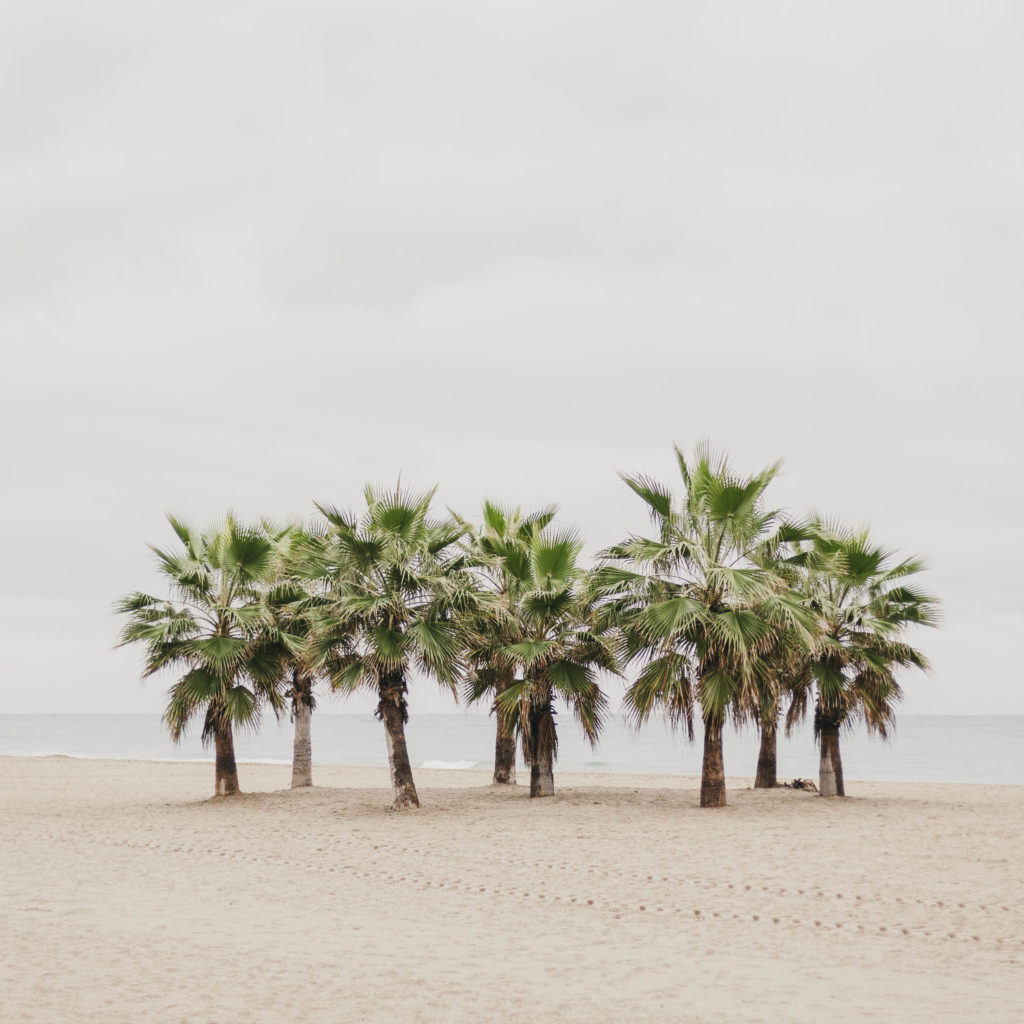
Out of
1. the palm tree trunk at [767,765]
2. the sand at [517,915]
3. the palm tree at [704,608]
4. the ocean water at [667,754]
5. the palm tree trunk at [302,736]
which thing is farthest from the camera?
the ocean water at [667,754]

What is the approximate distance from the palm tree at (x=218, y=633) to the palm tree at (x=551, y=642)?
4680 millimetres

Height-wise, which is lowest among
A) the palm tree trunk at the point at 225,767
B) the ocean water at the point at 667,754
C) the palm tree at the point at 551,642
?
the ocean water at the point at 667,754

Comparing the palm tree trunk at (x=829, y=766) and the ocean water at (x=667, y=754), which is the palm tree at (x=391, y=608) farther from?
the ocean water at (x=667, y=754)

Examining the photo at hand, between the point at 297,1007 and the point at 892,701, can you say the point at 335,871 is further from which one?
the point at 892,701

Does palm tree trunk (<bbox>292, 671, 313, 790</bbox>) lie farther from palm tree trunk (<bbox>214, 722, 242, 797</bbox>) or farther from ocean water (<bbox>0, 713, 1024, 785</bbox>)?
ocean water (<bbox>0, 713, 1024, 785</bbox>)

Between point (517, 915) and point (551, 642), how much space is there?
930 cm

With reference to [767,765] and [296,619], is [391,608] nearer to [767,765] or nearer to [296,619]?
[296,619]

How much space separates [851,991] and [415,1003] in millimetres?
3132

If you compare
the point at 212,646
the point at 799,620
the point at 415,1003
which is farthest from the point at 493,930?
the point at 212,646

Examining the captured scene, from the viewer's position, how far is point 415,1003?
704cm

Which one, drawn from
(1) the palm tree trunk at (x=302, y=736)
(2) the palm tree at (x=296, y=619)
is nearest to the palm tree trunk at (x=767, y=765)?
(2) the palm tree at (x=296, y=619)

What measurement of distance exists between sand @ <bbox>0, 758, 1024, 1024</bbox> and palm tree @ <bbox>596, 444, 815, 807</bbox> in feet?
6.33

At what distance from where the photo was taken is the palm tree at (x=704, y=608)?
1747cm

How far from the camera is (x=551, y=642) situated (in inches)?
755
